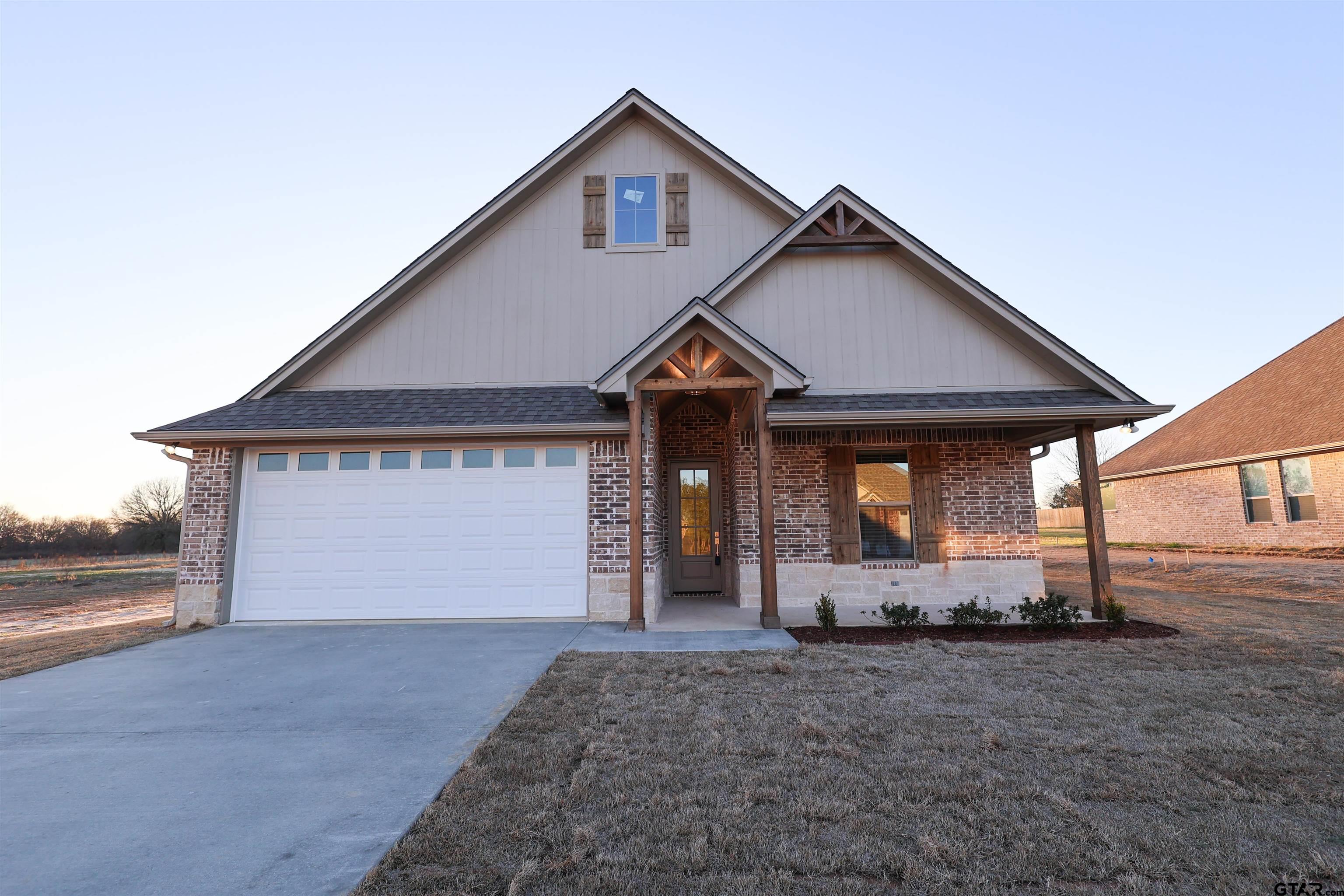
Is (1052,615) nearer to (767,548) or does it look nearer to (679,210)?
(767,548)

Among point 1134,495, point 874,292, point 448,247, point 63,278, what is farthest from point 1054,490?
point 63,278

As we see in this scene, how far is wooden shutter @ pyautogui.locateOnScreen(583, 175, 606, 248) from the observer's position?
11125mm

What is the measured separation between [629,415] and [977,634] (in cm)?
562

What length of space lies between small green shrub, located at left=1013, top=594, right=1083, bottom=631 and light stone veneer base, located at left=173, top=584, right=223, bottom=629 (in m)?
11.5

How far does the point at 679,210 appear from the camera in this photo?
1130 cm

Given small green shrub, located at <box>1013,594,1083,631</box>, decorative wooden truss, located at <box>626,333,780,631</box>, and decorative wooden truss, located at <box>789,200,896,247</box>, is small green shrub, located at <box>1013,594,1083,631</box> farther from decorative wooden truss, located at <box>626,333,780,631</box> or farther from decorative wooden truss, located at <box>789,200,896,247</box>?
decorative wooden truss, located at <box>789,200,896,247</box>

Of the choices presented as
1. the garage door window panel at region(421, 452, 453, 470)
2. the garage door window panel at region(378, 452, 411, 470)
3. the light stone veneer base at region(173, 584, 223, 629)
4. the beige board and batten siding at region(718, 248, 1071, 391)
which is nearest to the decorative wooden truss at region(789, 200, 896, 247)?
the beige board and batten siding at region(718, 248, 1071, 391)

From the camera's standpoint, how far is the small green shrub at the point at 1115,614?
25.8ft

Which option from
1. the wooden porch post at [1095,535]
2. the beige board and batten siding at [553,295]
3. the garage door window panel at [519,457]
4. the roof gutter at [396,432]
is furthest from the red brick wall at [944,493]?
the garage door window panel at [519,457]

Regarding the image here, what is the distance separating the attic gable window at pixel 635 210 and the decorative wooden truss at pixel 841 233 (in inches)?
114

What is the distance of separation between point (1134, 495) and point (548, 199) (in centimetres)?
2427

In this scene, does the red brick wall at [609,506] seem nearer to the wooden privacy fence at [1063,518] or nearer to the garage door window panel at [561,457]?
the garage door window panel at [561,457]

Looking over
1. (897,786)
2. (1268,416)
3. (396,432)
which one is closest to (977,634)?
(897,786)

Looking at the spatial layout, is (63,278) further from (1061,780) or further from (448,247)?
(1061,780)
